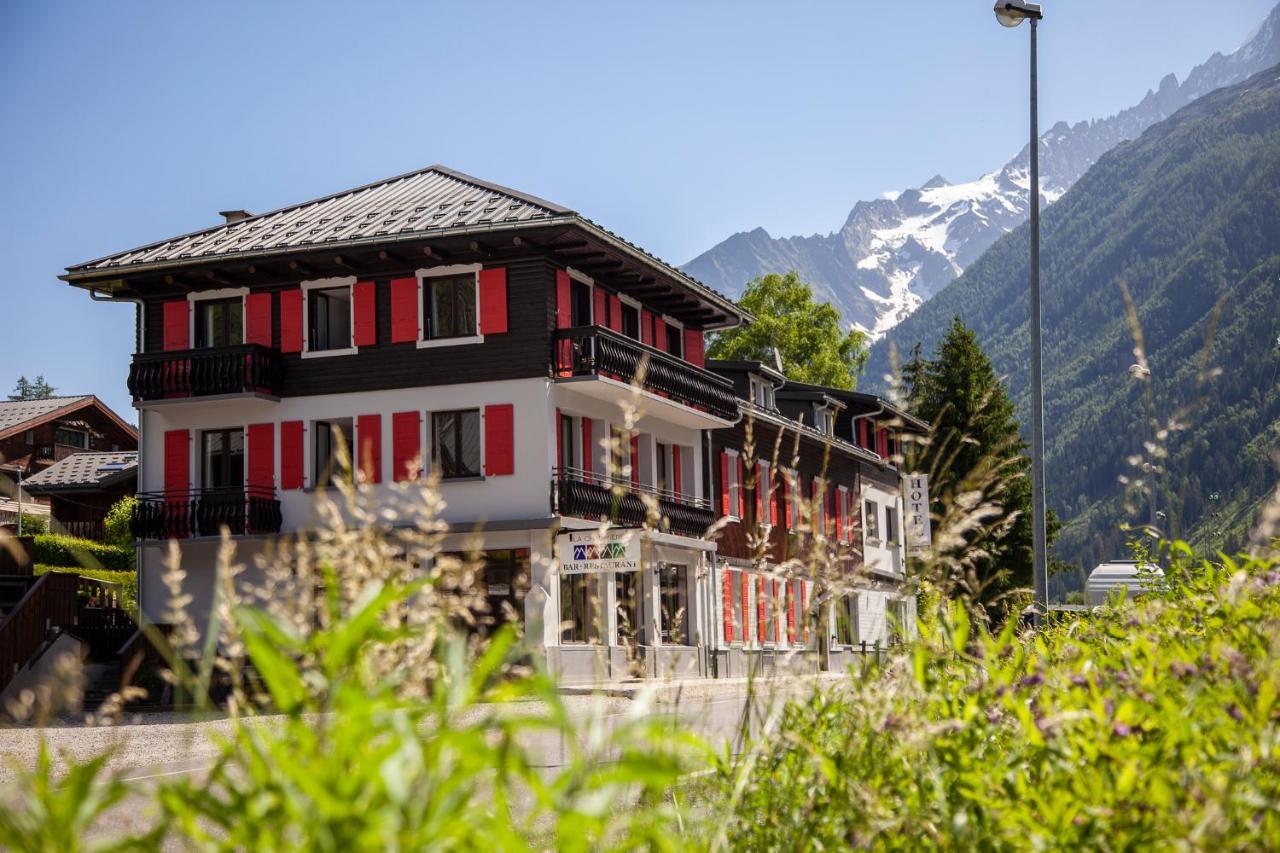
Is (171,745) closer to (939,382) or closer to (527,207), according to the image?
(527,207)

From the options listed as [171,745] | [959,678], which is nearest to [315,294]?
[171,745]

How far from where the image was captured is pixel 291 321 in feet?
98.9

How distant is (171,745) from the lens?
1652cm

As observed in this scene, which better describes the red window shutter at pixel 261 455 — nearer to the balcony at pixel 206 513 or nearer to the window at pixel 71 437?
the balcony at pixel 206 513

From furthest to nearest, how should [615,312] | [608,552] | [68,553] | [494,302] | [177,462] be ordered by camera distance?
[68,553], [615,312], [177,462], [494,302], [608,552]

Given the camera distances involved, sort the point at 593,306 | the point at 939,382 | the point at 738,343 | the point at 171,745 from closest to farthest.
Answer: the point at 171,745, the point at 593,306, the point at 738,343, the point at 939,382

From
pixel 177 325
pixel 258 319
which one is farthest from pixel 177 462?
pixel 258 319

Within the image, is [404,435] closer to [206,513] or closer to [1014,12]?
[206,513]

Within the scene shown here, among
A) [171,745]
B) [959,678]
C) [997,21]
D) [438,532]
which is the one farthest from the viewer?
[997,21]

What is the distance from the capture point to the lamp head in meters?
19.6

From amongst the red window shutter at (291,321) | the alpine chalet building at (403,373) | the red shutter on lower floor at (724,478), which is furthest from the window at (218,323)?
the red shutter on lower floor at (724,478)

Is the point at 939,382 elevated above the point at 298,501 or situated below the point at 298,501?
above

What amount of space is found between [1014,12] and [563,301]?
11732 millimetres

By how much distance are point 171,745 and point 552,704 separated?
15223 mm
